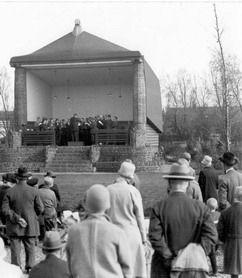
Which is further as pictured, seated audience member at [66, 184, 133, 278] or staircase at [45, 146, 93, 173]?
staircase at [45, 146, 93, 173]

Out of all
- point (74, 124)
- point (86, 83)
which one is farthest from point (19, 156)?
point (86, 83)

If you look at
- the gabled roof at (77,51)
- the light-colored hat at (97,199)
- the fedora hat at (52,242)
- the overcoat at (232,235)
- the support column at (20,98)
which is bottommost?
the overcoat at (232,235)

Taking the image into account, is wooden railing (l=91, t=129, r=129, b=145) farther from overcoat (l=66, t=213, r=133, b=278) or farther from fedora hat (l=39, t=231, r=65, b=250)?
overcoat (l=66, t=213, r=133, b=278)

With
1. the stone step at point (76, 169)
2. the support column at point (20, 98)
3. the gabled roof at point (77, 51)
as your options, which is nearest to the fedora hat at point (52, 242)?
the stone step at point (76, 169)

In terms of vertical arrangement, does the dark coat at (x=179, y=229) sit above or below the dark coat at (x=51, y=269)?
above

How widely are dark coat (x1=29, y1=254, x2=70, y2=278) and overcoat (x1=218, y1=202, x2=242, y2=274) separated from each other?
7.93 feet

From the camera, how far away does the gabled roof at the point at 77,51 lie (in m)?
25.3

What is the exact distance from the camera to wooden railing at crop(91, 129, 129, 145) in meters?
24.9

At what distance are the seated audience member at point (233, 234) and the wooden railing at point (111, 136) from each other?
63.8ft

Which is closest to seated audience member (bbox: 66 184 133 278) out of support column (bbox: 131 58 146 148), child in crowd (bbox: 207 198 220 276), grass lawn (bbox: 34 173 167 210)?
child in crowd (bbox: 207 198 220 276)

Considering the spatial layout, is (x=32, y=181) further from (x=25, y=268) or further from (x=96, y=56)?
(x=96, y=56)

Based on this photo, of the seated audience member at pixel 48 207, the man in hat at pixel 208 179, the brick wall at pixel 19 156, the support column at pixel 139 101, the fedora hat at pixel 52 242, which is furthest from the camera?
the support column at pixel 139 101

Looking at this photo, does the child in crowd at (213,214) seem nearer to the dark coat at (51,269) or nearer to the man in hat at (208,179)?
the man in hat at (208,179)

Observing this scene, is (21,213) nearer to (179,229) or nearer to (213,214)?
(213,214)
